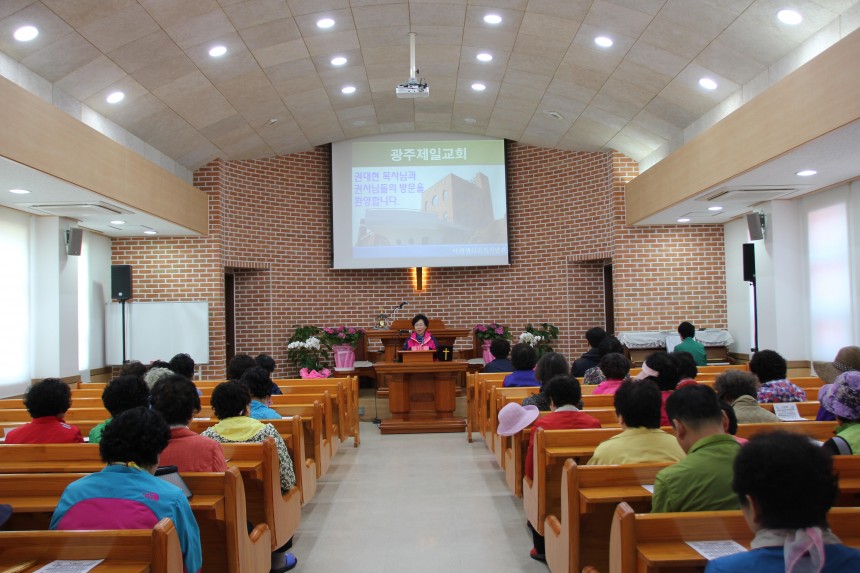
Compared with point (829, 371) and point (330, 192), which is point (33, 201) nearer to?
point (330, 192)

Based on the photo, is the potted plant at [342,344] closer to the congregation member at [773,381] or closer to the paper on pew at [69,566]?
the congregation member at [773,381]

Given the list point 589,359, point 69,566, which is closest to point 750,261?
point 589,359

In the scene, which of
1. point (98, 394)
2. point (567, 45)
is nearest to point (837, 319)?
point (567, 45)

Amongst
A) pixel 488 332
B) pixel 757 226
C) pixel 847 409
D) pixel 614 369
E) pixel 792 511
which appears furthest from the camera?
pixel 488 332

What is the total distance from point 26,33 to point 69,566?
499cm

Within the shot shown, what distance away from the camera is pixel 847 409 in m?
2.84

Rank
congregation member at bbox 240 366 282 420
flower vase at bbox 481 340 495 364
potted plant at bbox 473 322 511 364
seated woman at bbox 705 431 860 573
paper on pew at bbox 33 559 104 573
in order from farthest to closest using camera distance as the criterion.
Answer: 1. potted plant at bbox 473 322 511 364
2. flower vase at bbox 481 340 495 364
3. congregation member at bbox 240 366 282 420
4. paper on pew at bbox 33 559 104 573
5. seated woman at bbox 705 431 860 573

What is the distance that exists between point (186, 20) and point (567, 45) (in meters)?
3.75

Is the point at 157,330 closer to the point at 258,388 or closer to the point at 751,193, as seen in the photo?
the point at 258,388

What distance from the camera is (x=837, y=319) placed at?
7.45 meters

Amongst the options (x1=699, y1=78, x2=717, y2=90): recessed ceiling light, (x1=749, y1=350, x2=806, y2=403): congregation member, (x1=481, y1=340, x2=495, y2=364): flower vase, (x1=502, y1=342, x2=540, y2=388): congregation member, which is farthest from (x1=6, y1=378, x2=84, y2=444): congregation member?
(x1=481, y1=340, x2=495, y2=364): flower vase

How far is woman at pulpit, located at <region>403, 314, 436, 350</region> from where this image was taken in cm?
923

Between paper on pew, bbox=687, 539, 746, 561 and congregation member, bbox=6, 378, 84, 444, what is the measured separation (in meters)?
3.13

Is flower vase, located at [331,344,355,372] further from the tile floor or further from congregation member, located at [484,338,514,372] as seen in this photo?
the tile floor
